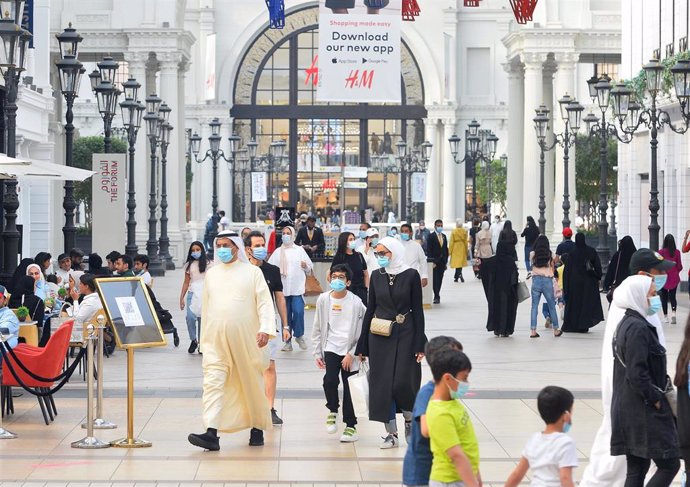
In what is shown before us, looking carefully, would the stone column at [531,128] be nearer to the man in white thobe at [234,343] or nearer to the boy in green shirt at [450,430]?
the man in white thobe at [234,343]

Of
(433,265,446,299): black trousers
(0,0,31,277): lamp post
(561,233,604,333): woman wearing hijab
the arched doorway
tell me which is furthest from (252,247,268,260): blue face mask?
the arched doorway

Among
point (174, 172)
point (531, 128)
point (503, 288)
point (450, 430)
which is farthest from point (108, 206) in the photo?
point (531, 128)

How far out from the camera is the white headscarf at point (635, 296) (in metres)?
9.34

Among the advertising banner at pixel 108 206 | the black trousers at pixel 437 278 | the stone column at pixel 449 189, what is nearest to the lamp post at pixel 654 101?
the black trousers at pixel 437 278

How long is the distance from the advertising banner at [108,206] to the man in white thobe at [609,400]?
1762cm

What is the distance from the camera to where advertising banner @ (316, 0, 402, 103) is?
30609mm

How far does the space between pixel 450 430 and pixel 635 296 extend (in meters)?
2.23

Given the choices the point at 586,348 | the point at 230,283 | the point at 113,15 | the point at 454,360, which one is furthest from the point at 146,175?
the point at 454,360

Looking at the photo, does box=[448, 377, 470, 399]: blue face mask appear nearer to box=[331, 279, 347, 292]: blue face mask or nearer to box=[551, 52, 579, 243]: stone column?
box=[331, 279, 347, 292]: blue face mask

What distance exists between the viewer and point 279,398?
16.0 meters

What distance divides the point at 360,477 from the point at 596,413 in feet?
13.3

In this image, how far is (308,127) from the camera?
93375mm

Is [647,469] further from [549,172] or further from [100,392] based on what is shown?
[549,172]

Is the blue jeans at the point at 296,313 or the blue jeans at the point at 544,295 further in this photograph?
the blue jeans at the point at 544,295
